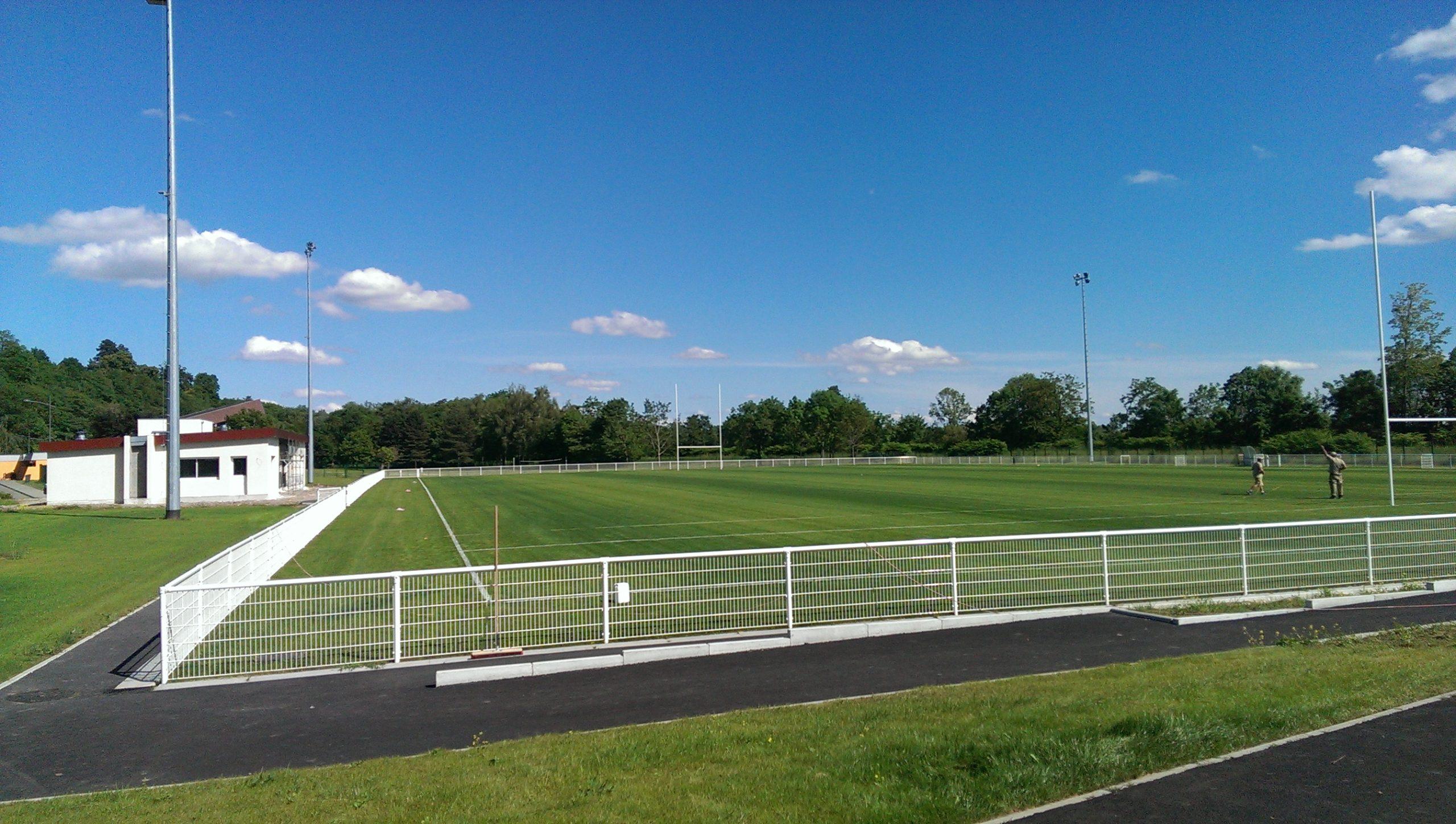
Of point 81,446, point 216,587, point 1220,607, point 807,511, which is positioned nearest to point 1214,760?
point 1220,607

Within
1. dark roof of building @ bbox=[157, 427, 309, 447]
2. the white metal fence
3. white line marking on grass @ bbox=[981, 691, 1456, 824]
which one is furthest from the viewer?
dark roof of building @ bbox=[157, 427, 309, 447]

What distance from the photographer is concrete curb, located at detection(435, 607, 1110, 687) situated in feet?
28.8

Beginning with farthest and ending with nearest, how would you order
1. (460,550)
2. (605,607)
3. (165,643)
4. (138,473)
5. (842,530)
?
(138,473)
(842,530)
(460,550)
(605,607)
(165,643)

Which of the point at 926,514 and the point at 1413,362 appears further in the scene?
the point at 1413,362

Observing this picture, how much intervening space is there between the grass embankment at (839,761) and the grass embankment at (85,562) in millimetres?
6448

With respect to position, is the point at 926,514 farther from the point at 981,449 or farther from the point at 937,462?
the point at 981,449

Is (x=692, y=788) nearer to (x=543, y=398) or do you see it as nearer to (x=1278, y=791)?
(x=1278, y=791)

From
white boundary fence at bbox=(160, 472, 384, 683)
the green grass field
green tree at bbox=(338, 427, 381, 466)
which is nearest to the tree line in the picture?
green tree at bbox=(338, 427, 381, 466)

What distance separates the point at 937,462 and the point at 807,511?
59883 millimetres

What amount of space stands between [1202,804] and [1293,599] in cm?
827

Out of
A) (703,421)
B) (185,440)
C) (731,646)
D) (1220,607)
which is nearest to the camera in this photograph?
(731,646)

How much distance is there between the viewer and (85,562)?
19719 mm

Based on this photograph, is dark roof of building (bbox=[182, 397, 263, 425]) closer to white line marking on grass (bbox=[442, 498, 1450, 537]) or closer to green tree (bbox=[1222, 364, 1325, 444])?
white line marking on grass (bbox=[442, 498, 1450, 537])

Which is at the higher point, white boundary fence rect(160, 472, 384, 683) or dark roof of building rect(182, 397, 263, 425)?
dark roof of building rect(182, 397, 263, 425)
